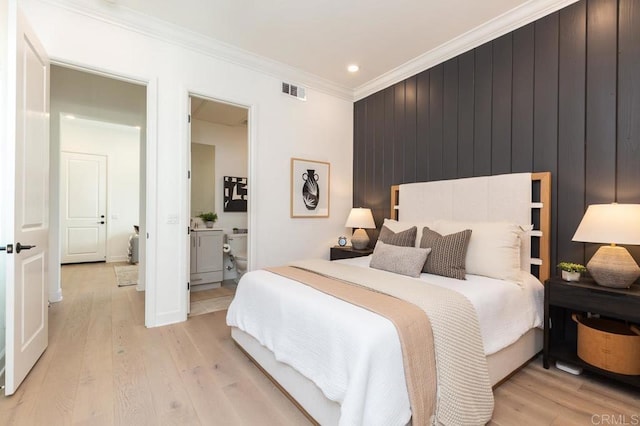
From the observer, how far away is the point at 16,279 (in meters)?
1.86

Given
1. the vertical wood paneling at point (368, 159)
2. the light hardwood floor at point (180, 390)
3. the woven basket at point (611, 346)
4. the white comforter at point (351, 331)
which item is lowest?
the light hardwood floor at point (180, 390)

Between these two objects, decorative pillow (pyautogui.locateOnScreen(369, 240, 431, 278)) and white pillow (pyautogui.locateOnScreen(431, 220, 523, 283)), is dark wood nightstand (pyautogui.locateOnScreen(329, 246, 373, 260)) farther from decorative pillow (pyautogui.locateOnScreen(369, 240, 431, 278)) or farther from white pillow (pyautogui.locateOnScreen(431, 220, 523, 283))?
white pillow (pyautogui.locateOnScreen(431, 220, 523, 283))

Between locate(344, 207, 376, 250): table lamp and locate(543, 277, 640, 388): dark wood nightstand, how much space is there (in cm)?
201

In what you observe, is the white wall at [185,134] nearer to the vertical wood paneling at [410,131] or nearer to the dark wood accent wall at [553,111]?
the vertical wood paneling at [410,131]

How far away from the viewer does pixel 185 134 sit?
3.11 metres

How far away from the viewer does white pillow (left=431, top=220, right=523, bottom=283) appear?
2260mm

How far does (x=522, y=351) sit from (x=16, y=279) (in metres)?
3.38

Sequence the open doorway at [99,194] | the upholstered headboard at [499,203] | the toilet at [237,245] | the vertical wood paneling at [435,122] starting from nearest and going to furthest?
the upholstered headboard at [499,203]
the vertical wood paneling at [435,122]
the toilet at [237,245]
the open doorway at [99,194]

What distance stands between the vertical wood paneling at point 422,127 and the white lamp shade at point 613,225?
64.9 inches

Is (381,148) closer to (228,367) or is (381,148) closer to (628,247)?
(628,247)

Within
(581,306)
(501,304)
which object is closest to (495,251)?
(501,304)

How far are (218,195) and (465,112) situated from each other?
3792 millimetres

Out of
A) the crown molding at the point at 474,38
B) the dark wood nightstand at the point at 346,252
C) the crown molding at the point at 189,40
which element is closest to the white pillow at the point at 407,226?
the dark wood nightstand at the point at 346,252

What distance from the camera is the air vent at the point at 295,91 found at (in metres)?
3.81
